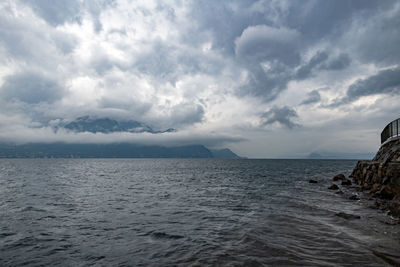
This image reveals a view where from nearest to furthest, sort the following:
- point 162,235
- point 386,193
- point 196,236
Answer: point 196,236 → point 162,235 → point 386,193

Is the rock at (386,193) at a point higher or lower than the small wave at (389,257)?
higher

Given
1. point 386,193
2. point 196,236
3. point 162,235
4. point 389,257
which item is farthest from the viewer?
point 386,193

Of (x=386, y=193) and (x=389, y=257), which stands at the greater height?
(x=386, y=193)

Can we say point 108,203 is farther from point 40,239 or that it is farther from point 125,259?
point 125,259

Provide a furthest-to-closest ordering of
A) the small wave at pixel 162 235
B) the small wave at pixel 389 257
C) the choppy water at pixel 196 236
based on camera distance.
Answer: the small wave at pixel 162 235 < the choppy water at pixel 196 236 < the small wave at pixel 389 257

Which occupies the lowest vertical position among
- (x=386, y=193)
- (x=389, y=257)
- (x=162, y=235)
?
(x=162, y=235)

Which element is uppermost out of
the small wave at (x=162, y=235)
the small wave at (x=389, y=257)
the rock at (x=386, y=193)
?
the rock at (x=386, y=193)

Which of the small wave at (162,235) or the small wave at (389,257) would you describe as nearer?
the small wave at (389,257)

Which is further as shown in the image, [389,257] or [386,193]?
[386,193]

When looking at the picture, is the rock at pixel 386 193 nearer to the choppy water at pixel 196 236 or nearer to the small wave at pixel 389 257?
the choppy water at pixel 196 236

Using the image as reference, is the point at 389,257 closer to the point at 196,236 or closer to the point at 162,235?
the point at 196,236

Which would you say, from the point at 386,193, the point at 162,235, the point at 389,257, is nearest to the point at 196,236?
the point at 162,235

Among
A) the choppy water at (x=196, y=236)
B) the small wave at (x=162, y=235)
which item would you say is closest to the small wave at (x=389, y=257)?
the choppy water at (x=196, y=236)

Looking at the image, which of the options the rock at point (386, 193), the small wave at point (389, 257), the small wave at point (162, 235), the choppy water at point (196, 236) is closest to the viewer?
the small wave at point (389, 257)
